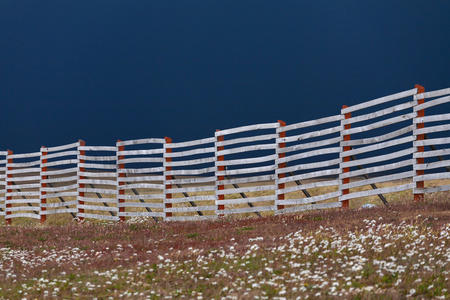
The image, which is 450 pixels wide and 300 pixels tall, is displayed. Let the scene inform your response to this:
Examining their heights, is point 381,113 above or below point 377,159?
above

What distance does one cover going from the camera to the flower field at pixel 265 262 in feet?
25.5

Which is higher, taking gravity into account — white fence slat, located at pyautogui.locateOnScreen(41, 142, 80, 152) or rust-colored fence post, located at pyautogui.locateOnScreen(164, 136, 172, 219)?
white fence slat, located at pyautogui.locateOnScreen(41, 142, 80, 152)

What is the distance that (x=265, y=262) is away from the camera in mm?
9273

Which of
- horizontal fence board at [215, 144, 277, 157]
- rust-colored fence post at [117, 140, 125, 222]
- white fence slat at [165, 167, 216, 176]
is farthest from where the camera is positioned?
rust-colored fence post at [117, 140, 125, 222]

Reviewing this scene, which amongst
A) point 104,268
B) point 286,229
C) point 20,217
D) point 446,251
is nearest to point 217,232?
point 286,229

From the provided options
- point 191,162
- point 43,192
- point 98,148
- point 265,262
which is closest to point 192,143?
point 191,162

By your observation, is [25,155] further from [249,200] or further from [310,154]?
[310,154]

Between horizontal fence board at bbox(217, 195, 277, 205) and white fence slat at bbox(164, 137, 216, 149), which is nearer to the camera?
horizontal fence board at bbox(217, 195, 277, 205)

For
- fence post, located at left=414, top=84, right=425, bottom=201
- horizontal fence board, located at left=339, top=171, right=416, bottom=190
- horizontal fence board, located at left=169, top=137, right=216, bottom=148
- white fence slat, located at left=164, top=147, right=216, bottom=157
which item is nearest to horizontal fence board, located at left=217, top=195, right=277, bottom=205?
white fence slat, located at left=164, top=147, right=216, bottom=157

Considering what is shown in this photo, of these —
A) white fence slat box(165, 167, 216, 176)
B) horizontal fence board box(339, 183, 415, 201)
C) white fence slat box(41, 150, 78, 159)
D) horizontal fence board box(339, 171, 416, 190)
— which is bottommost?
horizontal fence board box(339, 183, 415, 201)

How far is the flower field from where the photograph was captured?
7773 millimetres

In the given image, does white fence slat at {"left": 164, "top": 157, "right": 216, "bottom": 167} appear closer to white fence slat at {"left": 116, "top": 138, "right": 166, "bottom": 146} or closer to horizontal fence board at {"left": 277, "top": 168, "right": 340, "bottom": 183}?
white fence slat at {"left": 116, "top": 138, "right": 166, "bottom": 146}

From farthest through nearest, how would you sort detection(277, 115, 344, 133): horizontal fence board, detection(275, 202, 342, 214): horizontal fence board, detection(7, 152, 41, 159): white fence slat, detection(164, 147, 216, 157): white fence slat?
detection(7, 152, 41, 159): white fence slat, detection(164, 147, 216, 157): white fence slat, detection(277, 115, 344, 133): horizontal fence board, detection(275, 202, 342, 214): horizontal fence board

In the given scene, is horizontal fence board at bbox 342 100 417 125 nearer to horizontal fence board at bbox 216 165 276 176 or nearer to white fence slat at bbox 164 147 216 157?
horizontal fence board at bbox 216 165 276 176
